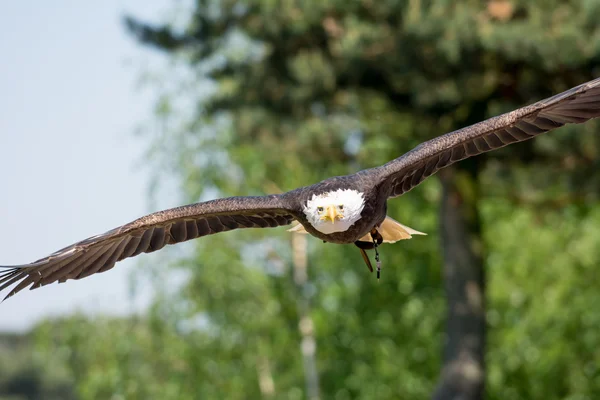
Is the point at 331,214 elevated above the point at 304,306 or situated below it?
below

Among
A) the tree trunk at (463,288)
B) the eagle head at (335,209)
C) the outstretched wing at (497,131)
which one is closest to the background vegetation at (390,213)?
the tree trunk at (463,288)

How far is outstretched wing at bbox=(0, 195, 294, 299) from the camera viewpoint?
6.23m

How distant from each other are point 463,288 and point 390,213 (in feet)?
13.9

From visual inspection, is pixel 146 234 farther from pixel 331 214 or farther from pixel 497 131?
pixel 497 131

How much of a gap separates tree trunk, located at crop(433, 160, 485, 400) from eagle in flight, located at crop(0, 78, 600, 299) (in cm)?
641

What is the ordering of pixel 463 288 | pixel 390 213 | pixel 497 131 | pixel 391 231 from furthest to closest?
pixel 390 213
pixel 463 288
pixel 391 231
pixel 497 131

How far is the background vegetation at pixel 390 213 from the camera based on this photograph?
37.1 feet

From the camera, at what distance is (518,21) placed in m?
10.9

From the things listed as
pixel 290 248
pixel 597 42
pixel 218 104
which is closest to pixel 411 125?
pixel 218 104

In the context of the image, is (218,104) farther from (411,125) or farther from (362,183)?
(362,183)

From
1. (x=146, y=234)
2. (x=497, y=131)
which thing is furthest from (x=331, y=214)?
(x=146, y=234)

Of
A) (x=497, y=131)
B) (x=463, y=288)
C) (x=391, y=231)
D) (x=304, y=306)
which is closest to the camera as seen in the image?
(x=497, y=131)

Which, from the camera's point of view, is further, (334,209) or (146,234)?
(146,234)

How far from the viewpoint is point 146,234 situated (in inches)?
267
